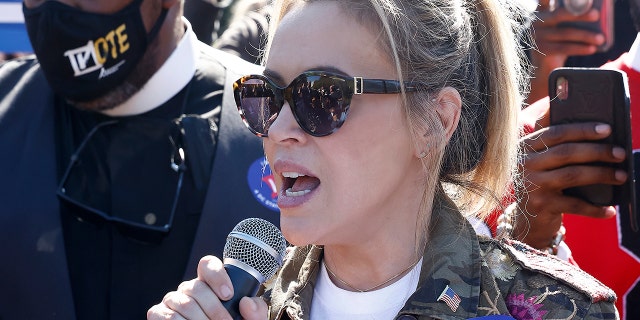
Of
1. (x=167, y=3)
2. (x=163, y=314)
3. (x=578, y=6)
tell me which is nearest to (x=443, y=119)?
(x=163, y=314)

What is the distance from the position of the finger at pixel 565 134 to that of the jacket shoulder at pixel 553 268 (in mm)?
470

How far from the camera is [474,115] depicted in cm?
228

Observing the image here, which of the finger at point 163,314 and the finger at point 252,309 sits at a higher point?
the finger at point 252,309

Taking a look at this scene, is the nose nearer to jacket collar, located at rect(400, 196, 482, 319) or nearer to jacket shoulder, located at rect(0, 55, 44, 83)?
jacket collar, located at rect(400, 196, 482, 319)

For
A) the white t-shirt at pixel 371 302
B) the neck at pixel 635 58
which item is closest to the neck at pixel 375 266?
the white t-shirt at pixel 371 302

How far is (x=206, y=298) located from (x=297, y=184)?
328 mm

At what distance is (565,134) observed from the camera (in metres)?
2.70

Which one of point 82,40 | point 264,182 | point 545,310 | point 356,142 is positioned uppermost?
point 356,142

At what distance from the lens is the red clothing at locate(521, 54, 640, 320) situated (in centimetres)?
284

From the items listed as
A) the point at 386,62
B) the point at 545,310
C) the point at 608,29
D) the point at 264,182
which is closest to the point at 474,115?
the point at 386,62

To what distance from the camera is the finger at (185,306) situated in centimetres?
195

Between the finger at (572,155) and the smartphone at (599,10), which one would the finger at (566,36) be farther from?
the finger at (572,155)

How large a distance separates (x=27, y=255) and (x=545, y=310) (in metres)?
2.19

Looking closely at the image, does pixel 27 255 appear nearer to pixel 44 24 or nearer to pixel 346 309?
pixel 44 24
